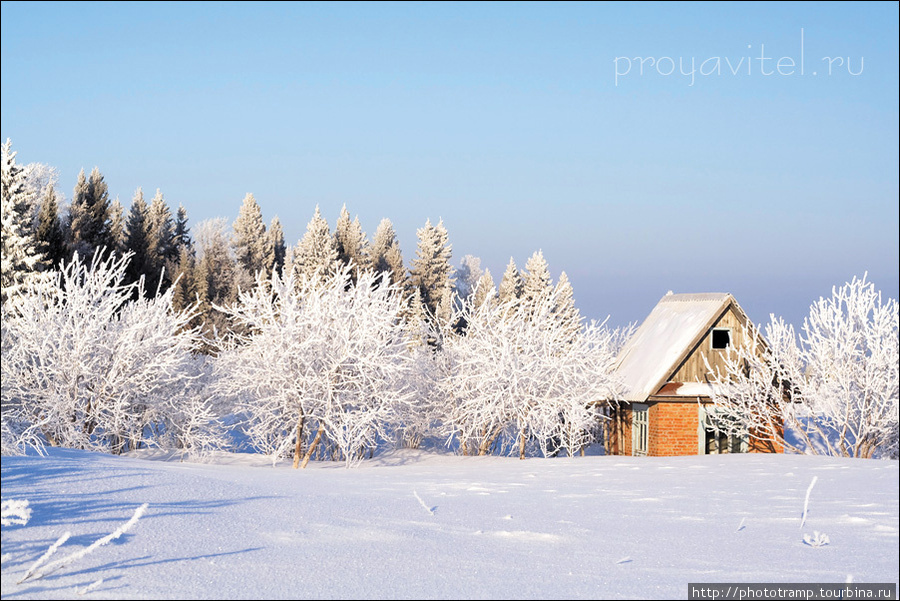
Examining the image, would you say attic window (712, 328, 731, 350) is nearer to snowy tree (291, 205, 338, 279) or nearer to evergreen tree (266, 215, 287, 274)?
snowy tree (291, 205, 338, 279)

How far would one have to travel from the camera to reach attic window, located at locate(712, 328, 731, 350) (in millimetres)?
23883

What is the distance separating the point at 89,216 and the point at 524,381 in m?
37.8

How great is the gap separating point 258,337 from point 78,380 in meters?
4.37

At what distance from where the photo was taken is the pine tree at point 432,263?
74.9m

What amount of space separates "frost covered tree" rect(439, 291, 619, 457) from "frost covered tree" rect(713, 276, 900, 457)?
12.6 feet

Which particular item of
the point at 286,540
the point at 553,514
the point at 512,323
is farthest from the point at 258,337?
the point at 286,540

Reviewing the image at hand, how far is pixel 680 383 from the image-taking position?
76.6 feet

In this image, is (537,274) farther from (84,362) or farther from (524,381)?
(84,362)

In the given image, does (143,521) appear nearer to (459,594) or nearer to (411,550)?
(411,550)

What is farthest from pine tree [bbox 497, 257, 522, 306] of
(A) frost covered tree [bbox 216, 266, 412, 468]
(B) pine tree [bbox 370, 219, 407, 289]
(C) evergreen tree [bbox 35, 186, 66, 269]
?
(A) frost covered tree [bbox 216, 266, 412, 468]

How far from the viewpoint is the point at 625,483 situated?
46.3 ft

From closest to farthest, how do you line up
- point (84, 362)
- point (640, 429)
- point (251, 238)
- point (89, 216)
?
1. point (84, 362)
2. point (640, 429)
3. point (89, 216)
4. point (251, 238)

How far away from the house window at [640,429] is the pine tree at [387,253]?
50291 millimetres

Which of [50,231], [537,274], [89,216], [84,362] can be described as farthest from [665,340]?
[537,274]
